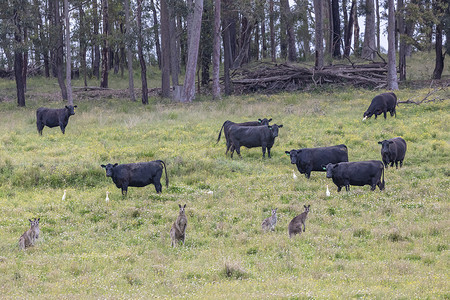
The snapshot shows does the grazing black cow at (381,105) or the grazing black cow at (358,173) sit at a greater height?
the grazing black cow at (381,105)

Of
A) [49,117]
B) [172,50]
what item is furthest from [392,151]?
[172,50]

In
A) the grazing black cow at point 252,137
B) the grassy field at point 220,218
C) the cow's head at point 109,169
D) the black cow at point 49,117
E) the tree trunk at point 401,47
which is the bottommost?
the grassy field at point 220,218

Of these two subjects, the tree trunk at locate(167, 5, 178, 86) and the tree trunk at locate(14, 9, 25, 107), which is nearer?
the tree trunk at locate(14, 9, 25, 107)

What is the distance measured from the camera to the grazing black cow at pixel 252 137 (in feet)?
69.7

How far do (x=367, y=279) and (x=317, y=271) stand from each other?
918 millimetres

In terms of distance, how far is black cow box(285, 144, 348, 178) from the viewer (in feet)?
59.6

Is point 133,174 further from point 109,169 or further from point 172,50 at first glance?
point 172,50

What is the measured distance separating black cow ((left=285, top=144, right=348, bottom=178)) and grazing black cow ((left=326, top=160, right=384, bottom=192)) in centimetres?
207

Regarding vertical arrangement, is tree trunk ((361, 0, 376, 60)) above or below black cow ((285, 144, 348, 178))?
above

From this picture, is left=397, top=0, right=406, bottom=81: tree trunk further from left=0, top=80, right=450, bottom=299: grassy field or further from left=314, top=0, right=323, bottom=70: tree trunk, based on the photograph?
left=0, top=80, right=450, bottom=299: grassy field

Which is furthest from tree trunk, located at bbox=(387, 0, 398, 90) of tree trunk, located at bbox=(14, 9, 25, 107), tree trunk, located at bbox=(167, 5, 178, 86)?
tree trunk, located at bbox=(14, 9, 25, 107)

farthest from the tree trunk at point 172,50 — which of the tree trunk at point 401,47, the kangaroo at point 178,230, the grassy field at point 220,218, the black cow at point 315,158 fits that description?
the kangaroo at point 178,230

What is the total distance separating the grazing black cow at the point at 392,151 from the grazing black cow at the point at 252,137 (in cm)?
438

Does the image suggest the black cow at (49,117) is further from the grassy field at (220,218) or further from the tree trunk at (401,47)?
the tree trunk at (401,47)
